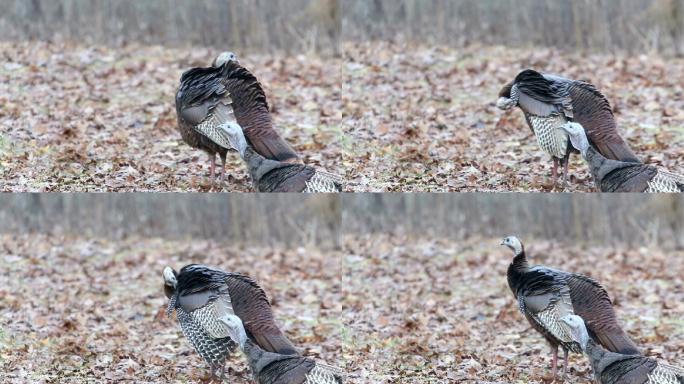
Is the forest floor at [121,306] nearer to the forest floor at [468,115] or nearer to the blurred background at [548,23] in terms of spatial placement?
the forest floor at [468,115]

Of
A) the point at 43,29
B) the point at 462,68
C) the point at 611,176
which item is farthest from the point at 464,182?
the point at 43,29

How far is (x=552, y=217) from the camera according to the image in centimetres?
1165

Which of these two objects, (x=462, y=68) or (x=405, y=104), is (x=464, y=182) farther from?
(x=462, y=68)

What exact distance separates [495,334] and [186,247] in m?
3.59

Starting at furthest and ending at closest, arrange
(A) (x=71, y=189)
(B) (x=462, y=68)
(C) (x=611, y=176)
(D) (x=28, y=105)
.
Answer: (B) (x=462, y=68) → (D) (x=28, y=105) → (A) (x=71, y=189) → (C) (x=611, y=176)

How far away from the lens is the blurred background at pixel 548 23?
37.0ft

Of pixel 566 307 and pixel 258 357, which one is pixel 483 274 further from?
pixel 258 357

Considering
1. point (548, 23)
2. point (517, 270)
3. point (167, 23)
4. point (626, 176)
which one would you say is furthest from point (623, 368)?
point (167, 23)

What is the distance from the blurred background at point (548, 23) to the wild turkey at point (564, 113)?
2.91m

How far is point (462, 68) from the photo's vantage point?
1102cm

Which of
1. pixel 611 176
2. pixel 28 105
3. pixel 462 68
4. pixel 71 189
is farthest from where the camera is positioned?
pixel 462 68

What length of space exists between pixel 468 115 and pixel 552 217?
79.2 inches

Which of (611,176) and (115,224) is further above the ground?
(611,176)

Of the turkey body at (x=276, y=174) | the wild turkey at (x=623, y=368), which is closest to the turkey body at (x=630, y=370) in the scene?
the wild turkey at (x=623, y=368)
